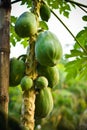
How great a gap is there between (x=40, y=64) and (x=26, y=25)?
18 centimetres

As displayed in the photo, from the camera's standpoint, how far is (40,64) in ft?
5.76

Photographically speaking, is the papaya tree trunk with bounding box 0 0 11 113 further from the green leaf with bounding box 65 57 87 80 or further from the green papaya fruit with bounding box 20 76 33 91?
the green leaf with bounding box 65 57 87 80

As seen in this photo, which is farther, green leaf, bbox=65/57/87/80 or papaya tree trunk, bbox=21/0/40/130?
green leaf, bbox=65/57/87/80

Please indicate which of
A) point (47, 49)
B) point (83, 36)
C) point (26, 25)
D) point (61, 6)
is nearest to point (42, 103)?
point (47, 49)

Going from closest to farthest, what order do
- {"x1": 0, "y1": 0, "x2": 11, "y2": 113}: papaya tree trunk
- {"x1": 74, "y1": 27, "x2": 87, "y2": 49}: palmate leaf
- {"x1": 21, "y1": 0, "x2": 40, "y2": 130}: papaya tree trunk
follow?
{"x1": 0, "y1": 0, "x2": 11, "y2": 113}: papaya tree trunk < {"x1": 21, "y1": 0, "x2": 40, "y2": 130}: papaya tree trunk < {"x1": 74, "y1": 27, "x2": 87, "y2": 49}: palmate leaf

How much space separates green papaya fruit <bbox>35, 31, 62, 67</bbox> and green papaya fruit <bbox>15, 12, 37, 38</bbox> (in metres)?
0.05

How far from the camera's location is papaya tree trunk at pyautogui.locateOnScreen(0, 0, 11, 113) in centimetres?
146

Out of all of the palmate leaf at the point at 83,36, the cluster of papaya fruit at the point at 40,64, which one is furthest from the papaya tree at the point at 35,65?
the palmate leaf at the point at 83,36

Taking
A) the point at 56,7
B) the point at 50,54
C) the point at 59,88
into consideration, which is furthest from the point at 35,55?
the point at 59,88

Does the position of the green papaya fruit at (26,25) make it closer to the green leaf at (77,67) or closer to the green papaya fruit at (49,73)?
the green papaya fruit at (49,73)

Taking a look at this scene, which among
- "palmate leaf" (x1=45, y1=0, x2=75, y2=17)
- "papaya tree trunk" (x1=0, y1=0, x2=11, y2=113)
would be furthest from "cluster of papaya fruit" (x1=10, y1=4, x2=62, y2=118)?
"palmate leaf" (x1=45, y1=0, x2=75, y2=17)

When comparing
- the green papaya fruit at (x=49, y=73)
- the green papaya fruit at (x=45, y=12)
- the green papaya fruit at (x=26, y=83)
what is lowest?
the green papaya fruit at (x=26, y=83)

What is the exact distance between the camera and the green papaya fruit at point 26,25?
A: 171 cm

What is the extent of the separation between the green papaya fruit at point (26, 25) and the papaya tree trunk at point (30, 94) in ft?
0.16
